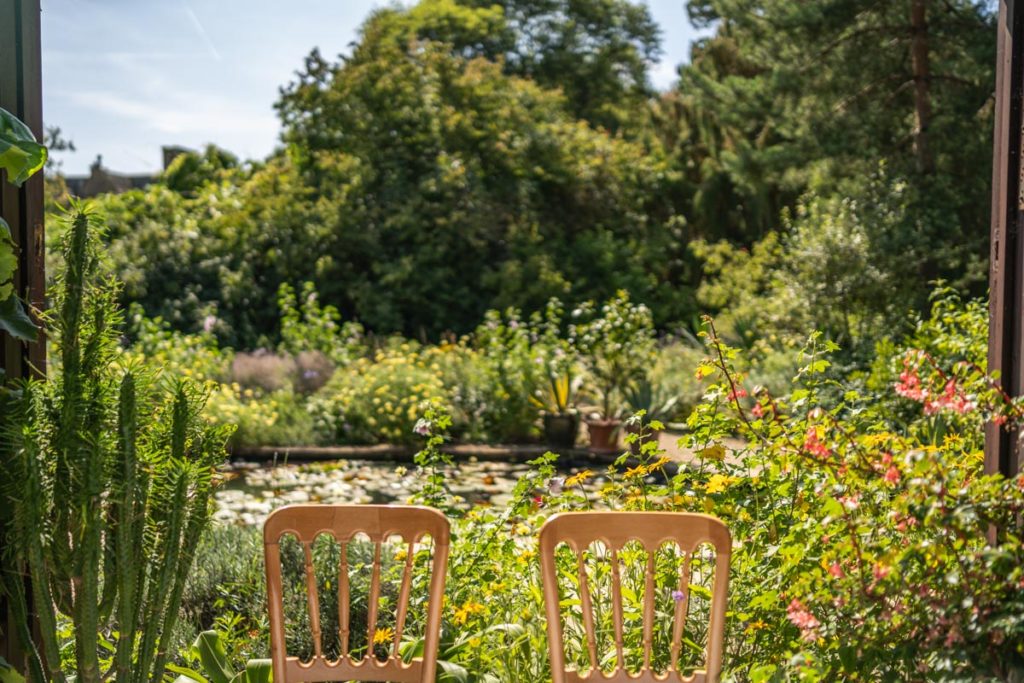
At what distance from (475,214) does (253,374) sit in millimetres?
3891

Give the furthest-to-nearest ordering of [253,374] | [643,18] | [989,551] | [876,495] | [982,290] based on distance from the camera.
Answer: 1. [643,18]
2. [982,290]
3. [253,374]
4. [876,495]
5. [989,551]

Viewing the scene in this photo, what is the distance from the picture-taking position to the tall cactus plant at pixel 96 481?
6.03ft

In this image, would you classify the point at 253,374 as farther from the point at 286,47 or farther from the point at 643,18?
the point at 643,18

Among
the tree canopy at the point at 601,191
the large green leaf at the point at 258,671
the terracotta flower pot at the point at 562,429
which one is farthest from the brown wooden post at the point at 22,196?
the tree canopy at the point at 601,191

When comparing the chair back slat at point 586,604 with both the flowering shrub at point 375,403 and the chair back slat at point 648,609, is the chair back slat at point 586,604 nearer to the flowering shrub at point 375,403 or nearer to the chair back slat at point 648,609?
the chair back slat at point 648,609

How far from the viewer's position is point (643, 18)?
19750 mm

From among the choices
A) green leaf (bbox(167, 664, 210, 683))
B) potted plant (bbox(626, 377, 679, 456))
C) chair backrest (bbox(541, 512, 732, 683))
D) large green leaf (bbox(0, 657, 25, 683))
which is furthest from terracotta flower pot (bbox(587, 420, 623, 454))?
large green leaf (bbox(0, 657, 25, 683))

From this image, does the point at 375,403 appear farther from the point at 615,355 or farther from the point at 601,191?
the point at 601,191

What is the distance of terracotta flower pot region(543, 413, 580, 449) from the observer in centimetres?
721

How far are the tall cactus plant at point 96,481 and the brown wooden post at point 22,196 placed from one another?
142 mm

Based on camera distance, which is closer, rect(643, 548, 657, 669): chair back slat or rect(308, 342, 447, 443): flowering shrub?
rect(643, 548, 657, 669): chair back slat

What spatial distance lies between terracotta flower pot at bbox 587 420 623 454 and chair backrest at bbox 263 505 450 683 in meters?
5.12

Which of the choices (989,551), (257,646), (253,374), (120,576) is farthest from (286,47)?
(989,551)

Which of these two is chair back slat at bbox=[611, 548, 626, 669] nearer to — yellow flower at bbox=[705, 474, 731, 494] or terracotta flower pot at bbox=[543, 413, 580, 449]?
yellow flower at bbox=[705, 474, 731, 494]
